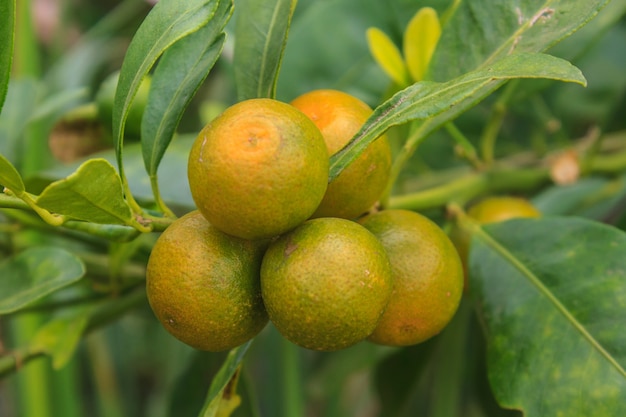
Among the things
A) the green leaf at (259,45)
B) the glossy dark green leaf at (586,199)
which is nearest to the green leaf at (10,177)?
the green leaf at (259,45)

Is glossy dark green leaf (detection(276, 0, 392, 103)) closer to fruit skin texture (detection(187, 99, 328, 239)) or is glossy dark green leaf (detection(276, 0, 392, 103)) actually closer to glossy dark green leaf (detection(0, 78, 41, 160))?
glossy dark green leaf (detection(0, 78, 41, 160))

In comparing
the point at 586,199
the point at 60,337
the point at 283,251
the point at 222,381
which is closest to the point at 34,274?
the point at 60,337

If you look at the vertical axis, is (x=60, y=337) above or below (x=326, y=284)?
below

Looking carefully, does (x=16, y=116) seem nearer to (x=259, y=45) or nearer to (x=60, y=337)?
(x=60, y=337)

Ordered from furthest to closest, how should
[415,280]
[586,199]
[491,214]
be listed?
[586,199] < [491,214] < [415,280]

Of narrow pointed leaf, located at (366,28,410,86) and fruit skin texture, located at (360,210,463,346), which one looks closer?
fruit skin texture, located at (360,210,463,346)

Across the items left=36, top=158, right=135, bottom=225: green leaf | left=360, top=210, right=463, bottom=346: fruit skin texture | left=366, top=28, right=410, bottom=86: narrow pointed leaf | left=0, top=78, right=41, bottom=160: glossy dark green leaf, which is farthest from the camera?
left=0, top=78, right=41, bottom=160: glossy dark green leaf

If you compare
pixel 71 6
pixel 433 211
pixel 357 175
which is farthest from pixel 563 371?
pixel 71 6

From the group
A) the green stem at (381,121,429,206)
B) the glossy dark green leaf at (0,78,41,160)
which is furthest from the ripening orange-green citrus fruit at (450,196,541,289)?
the glossy dark green leaf at (0,78,41,160)
